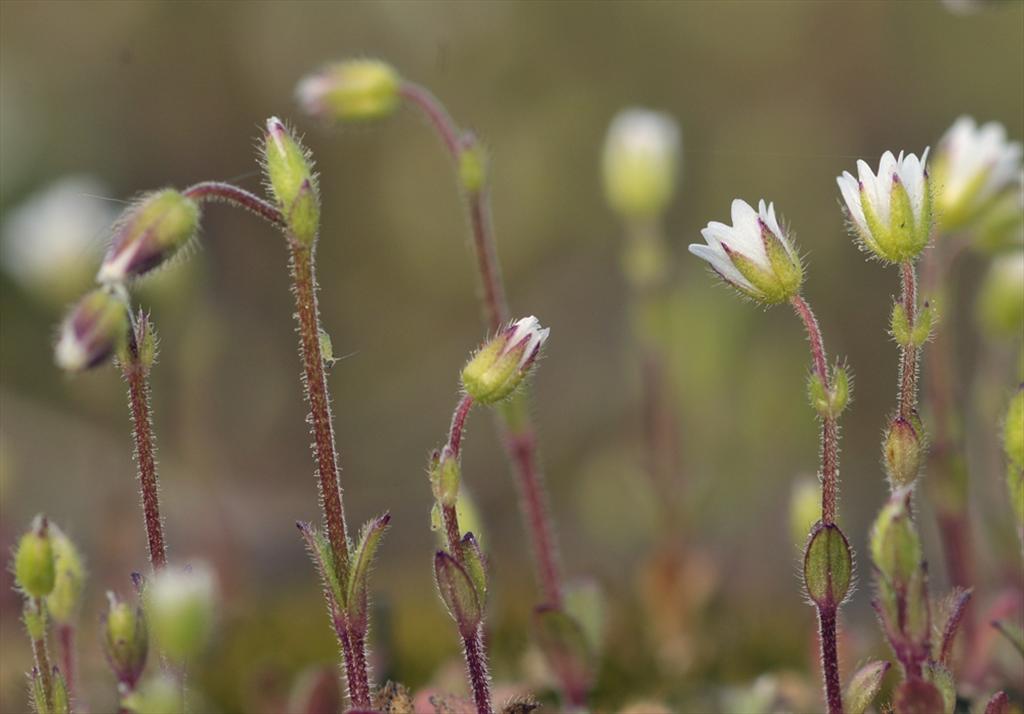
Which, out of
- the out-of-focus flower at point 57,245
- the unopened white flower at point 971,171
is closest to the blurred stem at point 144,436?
the unopened white flower at point 971,171

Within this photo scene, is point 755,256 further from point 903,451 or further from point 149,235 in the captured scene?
point 149,235

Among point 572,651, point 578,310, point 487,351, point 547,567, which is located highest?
point 578,310

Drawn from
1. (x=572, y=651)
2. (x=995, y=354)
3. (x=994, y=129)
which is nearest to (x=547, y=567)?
(x=572, y=651)

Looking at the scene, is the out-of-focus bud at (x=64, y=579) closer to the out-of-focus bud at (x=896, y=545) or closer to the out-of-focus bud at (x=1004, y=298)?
the out-of-focus bud at (x=896, y=545)

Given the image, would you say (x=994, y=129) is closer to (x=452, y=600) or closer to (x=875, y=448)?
(x=452, y=600)

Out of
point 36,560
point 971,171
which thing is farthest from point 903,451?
point 36,560

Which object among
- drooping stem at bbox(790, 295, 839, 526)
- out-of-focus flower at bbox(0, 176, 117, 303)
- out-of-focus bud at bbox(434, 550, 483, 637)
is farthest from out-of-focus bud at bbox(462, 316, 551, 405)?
out-of-focus flower at bbox(0, 176, 117, 303)
